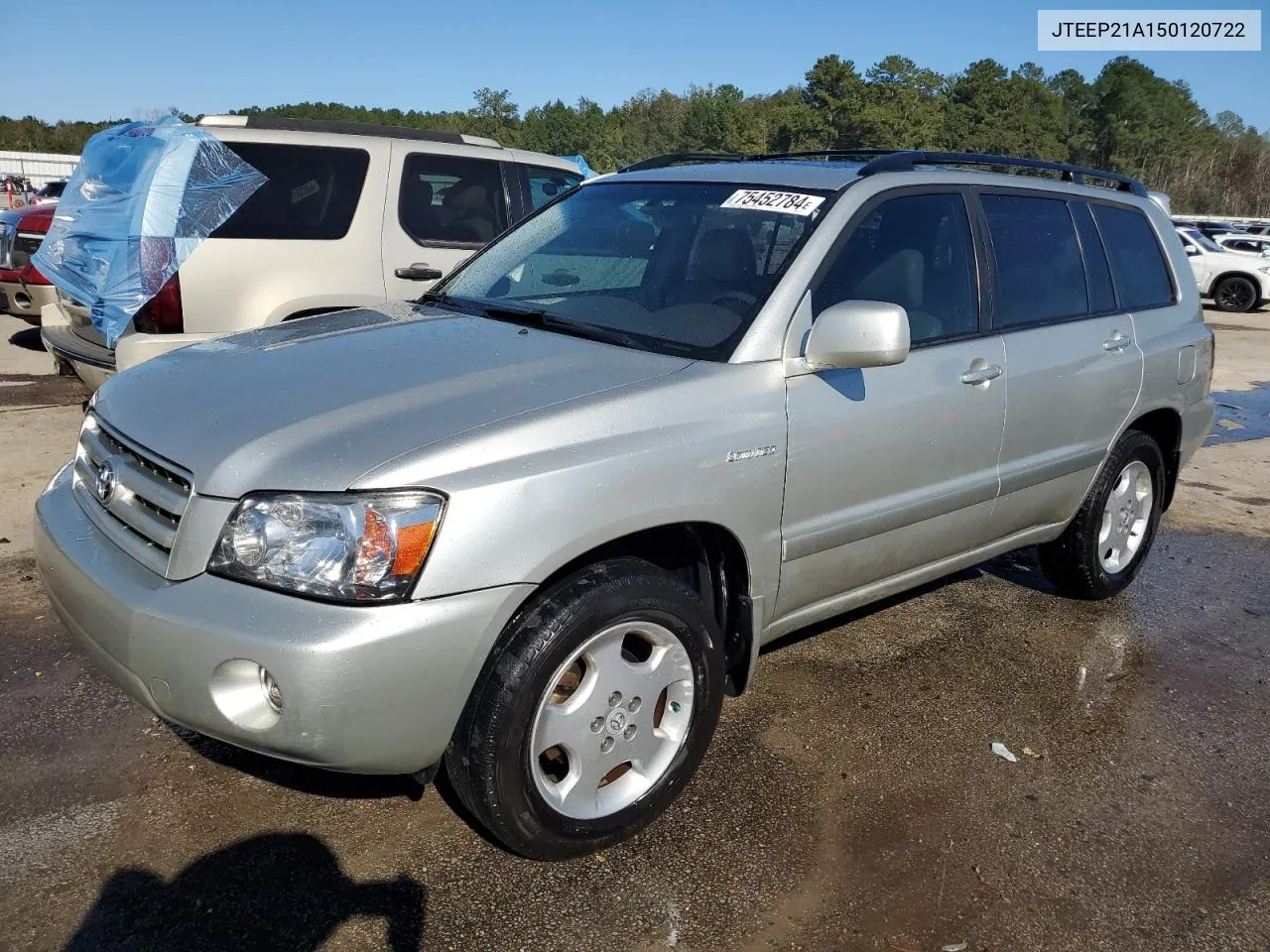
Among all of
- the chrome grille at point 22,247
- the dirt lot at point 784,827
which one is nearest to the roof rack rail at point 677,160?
the dirt lot at point 784,827

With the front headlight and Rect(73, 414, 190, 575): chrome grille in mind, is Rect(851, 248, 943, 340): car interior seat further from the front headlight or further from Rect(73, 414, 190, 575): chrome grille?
A: Rect(73, 414, 190, 575): chrome grille

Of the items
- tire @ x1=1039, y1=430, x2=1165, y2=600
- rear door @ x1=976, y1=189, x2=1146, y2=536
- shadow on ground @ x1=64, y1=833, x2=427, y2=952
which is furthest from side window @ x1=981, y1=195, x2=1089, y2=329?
shadow on ground @ x1=64, y1=833, x2=427, y2=952

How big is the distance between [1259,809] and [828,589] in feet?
4.71

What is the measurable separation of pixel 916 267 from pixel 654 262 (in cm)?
89

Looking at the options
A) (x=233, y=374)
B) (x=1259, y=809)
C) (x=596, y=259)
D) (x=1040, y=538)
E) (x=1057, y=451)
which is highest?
(x=596, y=259)

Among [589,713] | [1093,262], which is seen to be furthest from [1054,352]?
[589,713]

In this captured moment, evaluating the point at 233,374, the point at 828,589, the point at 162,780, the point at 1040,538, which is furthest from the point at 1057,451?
the point at 162,780

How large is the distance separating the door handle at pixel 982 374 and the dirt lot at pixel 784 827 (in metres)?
1.16

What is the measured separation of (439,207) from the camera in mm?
6422

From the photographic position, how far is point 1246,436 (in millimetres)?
8633

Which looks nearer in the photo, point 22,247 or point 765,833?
point 765,833

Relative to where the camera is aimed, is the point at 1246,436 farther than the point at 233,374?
Yes

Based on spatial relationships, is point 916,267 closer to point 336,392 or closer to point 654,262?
point 654,262

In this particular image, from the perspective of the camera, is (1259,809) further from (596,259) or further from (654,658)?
(596,259)
